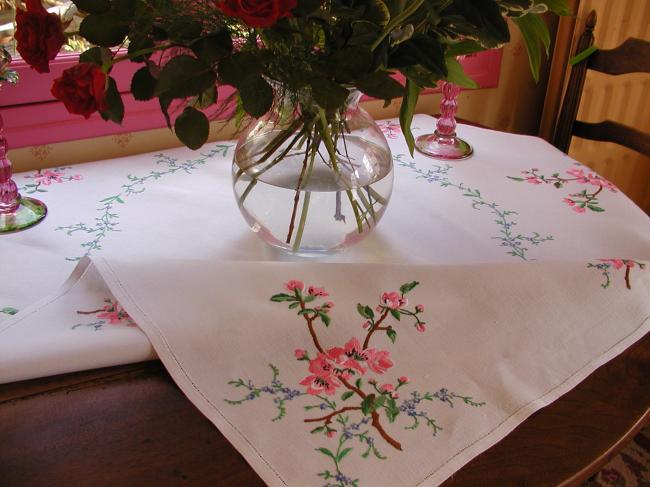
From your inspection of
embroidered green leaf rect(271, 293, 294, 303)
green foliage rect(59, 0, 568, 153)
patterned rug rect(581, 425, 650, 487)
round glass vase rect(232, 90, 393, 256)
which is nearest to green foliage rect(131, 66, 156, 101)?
green foliage rect(59, 0, 568, 153)

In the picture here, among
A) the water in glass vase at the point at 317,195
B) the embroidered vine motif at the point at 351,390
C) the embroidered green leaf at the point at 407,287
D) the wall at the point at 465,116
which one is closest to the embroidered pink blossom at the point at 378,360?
the embroidered vine motif at the point at 351,390

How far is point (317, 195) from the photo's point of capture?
0.86 m

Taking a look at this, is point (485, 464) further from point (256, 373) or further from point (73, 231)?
point (73, 231)

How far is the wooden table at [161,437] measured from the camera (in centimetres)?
60

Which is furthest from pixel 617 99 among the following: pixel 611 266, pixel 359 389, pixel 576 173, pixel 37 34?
pixel 37 34

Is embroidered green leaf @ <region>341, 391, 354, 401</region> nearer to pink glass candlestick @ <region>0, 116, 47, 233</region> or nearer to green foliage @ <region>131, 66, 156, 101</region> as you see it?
green foliage @ <region>131, 66, 156, 101</region>

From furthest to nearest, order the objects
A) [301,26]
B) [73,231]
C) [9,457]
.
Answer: [73,231] < [301,26] < [9,457]

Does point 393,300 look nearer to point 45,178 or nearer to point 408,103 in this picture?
point 408,103

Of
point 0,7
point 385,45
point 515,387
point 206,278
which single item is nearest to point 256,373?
point 206,278

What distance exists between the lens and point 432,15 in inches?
26.5

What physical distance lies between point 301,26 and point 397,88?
0.12 m

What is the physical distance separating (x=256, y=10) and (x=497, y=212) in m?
0.64

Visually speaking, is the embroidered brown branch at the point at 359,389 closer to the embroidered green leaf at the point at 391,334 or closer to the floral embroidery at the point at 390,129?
the embroidered green leaf at the point at 391,334

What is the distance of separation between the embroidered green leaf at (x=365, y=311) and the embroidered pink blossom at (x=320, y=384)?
0.10 meters
